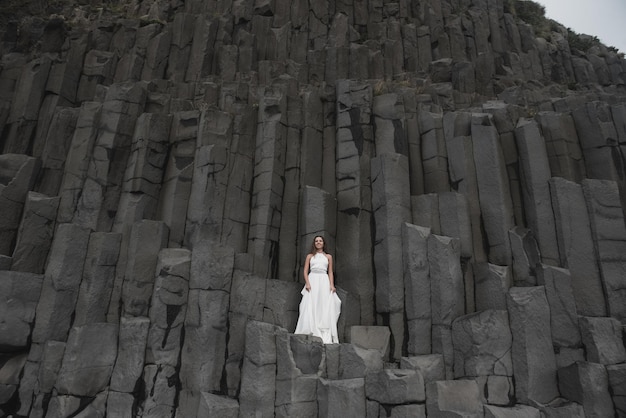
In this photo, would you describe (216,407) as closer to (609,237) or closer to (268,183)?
(268,183)

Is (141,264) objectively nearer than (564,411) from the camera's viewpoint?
No

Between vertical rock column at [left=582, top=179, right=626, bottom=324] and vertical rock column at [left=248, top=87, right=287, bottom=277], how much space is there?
699cm

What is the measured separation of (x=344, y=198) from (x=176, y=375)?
5.40m

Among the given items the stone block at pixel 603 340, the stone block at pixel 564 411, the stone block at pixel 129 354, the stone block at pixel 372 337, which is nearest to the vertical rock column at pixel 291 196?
the stone block at pixel 372 337

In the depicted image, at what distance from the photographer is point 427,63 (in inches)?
822

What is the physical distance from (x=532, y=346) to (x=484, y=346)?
2.74 ft

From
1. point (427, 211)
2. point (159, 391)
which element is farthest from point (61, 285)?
point (427, 211)

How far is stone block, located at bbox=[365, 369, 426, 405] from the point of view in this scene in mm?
7105

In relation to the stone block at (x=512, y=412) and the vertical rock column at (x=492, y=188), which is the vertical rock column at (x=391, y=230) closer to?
the vertical rock column at (x=492, y=188)

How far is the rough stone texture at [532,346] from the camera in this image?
25.2 ft

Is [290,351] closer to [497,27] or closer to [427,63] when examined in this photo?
[427,63]

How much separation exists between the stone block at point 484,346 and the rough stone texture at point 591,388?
1.05 metres

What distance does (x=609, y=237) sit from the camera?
30.2 ft

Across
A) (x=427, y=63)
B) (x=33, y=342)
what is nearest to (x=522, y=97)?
(x=427, y=63)
